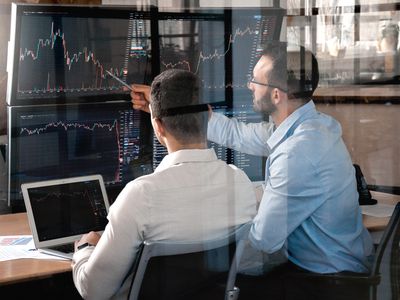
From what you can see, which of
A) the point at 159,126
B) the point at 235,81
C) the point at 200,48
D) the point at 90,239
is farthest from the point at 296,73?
the point at 90,239

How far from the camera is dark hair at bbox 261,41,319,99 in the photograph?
7.59ft

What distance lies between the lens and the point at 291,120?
2.29 m

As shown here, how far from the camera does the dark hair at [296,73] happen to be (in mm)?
2312

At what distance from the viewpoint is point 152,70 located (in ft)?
8.24

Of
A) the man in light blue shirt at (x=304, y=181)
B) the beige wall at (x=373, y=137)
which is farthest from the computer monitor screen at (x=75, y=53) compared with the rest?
the beige wall at (x=373, y=137)

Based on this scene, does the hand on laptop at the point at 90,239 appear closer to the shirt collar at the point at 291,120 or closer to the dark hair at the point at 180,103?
the dark hair at the point at 180,103

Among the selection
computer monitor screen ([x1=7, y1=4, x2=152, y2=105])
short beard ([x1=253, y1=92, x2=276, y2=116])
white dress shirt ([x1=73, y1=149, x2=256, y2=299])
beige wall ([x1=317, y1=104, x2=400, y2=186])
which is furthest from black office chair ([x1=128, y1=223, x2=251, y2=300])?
computer monitor screen ([x1=7, y1=4, x2=152, y2=105])

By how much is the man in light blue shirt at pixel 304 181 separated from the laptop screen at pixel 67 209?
519 mm

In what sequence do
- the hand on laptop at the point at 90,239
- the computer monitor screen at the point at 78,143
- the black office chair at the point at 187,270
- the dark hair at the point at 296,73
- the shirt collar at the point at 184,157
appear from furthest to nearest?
1. the computer monitor screen at the point at 78,143
2. the dark hair at the point at 296,73
3. the hand on laptop at the point at 90,239
4. the shirt collar at the point at 184,157
5. the black office chair at the point at 187,270

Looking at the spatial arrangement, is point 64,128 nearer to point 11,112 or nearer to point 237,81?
point 11,112

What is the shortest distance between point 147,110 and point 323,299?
0.91 metres

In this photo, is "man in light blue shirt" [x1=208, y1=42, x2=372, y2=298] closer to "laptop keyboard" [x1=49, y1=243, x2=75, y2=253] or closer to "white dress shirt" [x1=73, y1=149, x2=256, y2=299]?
"white dress shirt" [x1=73, y1=149, x2=256, y2=299]

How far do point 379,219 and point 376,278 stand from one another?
22 cm

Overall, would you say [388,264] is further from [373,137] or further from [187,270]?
[187,270]
